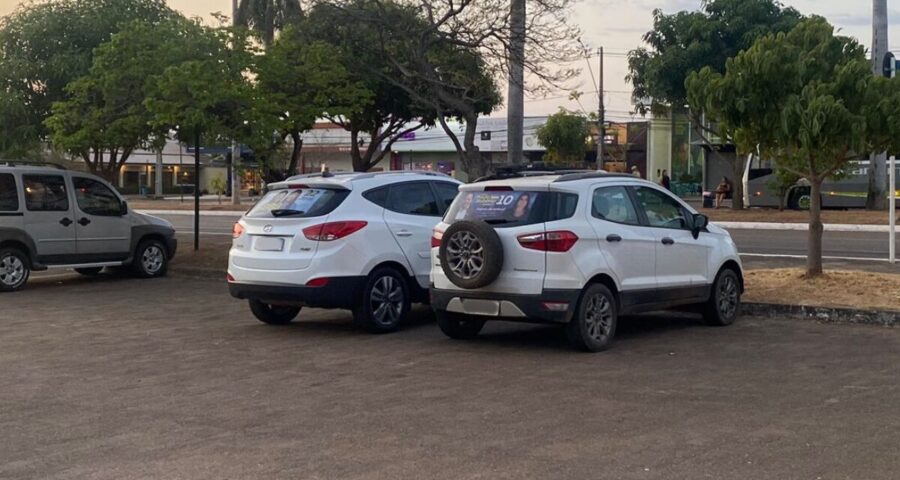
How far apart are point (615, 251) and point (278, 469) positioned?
490cm

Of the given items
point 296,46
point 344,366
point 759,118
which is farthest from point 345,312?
point 296,46

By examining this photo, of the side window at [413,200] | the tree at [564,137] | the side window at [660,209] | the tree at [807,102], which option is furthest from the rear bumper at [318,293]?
the tree at [564,137]

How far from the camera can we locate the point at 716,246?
11539mm

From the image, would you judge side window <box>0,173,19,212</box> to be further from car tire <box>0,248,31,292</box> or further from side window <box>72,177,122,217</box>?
side window <box>72,177,122,217</box>

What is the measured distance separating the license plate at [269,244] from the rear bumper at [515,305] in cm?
198

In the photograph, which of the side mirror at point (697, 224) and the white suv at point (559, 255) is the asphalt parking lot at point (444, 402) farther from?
the side mirror at point (697, 224)

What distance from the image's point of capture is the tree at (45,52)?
20.9 meters

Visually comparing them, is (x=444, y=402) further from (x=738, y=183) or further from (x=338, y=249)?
(x=738, y=183)

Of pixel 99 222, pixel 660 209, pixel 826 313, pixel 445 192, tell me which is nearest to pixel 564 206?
pixel 660 209

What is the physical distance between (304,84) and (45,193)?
5.21 meters

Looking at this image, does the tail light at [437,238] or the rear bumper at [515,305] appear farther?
the tail light at [437,238]

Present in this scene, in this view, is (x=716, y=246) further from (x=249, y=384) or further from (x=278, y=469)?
(x=278, y=469)

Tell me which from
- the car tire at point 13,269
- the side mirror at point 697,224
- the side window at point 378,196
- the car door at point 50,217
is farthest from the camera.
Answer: the car door at point 50,217

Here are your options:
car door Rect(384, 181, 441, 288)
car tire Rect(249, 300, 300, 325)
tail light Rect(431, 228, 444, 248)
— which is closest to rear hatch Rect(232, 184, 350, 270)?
car door Rect(384, 181, 441, 288)
